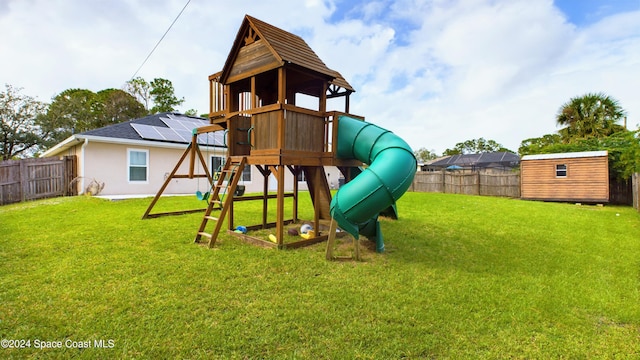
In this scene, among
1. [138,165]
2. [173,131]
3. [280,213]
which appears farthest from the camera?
[173,131]

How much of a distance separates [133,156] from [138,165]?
42 cm

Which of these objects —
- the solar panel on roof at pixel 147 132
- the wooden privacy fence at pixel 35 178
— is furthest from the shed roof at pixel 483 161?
the wooden privacy fence at pixel 35 178

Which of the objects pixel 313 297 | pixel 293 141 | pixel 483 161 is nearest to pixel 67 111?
pixel 293 141

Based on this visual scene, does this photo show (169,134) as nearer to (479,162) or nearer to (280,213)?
(280,213)

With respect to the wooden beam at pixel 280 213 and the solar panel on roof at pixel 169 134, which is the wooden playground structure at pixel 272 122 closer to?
the wooden beam at pixel 280 213

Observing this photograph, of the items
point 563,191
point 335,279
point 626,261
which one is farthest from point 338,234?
point 563,191

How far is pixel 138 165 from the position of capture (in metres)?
12.8

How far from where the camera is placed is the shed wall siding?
47.6ft

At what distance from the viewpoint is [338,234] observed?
6879 millimetres

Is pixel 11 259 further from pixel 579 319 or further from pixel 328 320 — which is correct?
pixel 579 319

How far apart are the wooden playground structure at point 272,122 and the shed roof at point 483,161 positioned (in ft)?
103

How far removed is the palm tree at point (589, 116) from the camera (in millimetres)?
20608

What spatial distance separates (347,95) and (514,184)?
1480 cm

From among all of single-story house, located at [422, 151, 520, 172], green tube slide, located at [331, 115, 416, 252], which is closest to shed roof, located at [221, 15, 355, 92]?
green tube slide, located at [331, 115, 416, 252]
